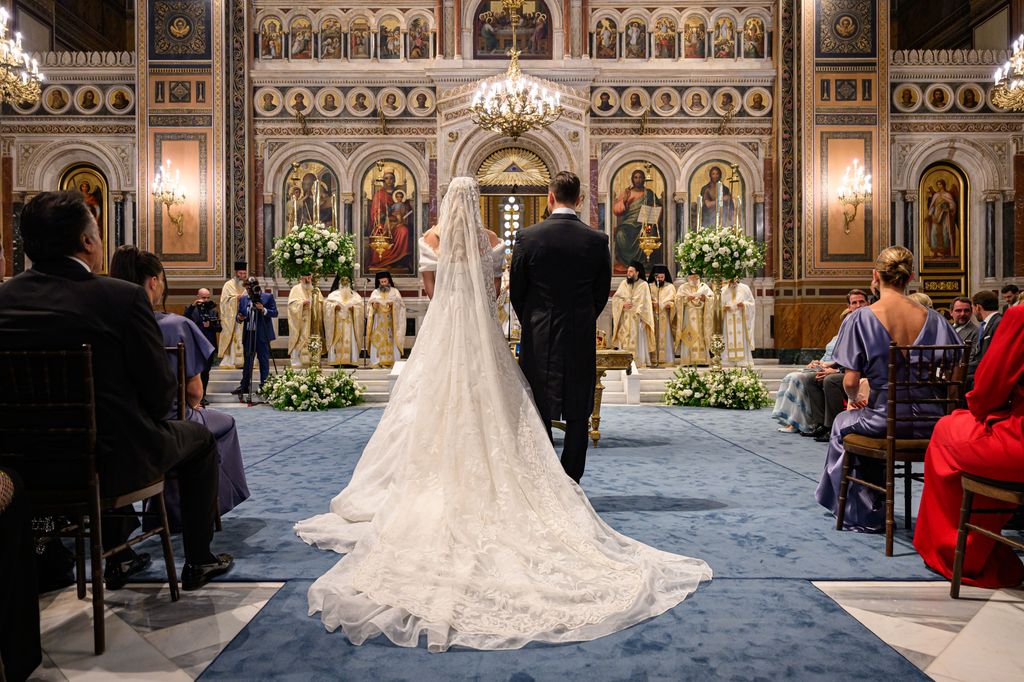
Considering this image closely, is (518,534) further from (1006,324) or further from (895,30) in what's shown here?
(895,30)

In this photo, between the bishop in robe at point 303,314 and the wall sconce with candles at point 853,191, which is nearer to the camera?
the bishop in robe at point 303,314

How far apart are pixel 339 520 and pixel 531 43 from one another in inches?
525

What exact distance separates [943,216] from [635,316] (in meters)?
A: 7.17

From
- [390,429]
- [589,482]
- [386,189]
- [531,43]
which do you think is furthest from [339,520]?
[531,43]

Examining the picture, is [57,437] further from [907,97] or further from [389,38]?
[907,97]

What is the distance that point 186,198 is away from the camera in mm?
15148

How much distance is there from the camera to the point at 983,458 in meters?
3.21

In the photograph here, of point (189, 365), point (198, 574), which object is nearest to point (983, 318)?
point (189, 365)

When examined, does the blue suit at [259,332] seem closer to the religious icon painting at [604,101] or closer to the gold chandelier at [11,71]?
the gold chandelier at [11,71]

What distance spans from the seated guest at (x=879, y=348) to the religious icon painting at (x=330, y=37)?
46.0ft

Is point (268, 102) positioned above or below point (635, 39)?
below

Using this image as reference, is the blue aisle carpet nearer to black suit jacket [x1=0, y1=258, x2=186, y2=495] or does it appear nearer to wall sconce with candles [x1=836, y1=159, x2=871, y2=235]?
black suit jacket [x1=0, y1=258, x2=186, y2=495]

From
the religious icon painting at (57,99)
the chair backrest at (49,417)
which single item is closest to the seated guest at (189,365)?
the chair backrest at (49,417)

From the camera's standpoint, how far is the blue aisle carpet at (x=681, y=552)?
2600mm
